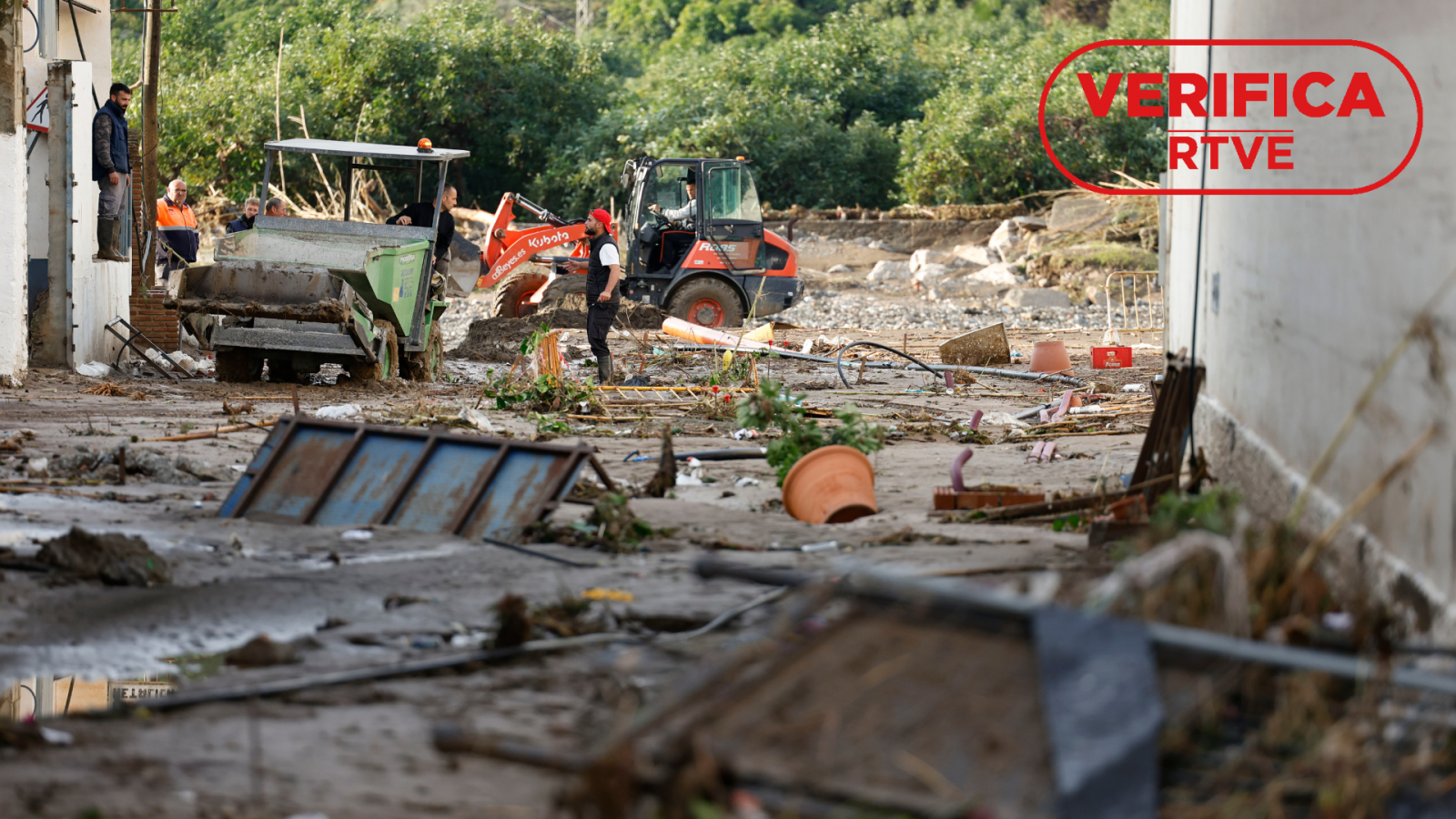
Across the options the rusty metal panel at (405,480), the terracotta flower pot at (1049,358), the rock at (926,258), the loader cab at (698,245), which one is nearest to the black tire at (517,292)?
the loader cab at (698,245)

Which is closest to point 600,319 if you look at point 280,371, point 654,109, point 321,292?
point 321,292

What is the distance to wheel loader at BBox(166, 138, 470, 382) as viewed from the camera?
36.3ft

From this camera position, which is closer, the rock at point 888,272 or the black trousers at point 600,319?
the black trousers at point 600,319

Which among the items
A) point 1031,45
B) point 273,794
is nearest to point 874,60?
point 1031,45

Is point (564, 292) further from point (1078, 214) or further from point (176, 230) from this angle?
point (1078, 214)

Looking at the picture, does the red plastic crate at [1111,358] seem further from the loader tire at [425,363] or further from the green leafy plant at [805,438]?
the green leafy plant at [805,438]

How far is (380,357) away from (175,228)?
18.4 feet

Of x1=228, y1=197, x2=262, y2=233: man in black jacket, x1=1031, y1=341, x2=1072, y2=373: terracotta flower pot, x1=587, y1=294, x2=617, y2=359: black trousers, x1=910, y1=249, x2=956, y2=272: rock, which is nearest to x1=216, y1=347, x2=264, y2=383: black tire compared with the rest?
x1=228, y1=197, x2=262, y2=233: man in black jacket

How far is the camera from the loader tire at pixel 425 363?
12625mm

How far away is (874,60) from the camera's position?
1523 inches

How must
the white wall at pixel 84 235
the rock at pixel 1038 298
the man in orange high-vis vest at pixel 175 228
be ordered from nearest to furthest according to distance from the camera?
the white wall at pixel 84 235 → the man in orange high-vis vest at pixel 175 228 → the rock at pixel 1038 298

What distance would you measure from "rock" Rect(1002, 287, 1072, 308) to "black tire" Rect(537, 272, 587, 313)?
847 centimetres

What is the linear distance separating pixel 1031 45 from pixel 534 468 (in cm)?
3471

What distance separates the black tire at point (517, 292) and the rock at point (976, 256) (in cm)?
1168
